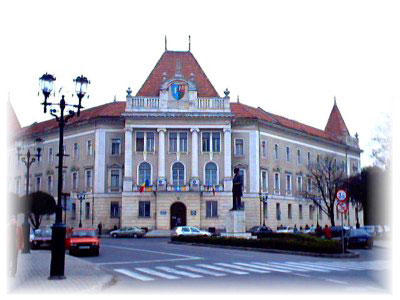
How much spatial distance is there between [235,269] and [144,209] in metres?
41.2

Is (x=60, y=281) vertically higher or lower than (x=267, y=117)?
lower

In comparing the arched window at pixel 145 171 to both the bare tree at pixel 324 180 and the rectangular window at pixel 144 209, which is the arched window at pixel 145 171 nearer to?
the rectangular window at pixel 144 209

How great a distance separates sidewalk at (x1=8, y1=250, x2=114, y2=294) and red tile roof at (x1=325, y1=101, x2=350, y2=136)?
242ft

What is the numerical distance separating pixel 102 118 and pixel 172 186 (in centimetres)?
1209

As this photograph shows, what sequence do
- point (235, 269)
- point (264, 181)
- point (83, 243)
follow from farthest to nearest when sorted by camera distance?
point (264, 181)
point (83, 243)
point (235, 269)

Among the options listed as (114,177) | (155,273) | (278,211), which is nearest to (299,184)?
(278,211)

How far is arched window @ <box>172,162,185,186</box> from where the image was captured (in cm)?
6184

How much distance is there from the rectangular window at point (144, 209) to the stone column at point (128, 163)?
2065 millimetres

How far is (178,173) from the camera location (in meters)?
62.0

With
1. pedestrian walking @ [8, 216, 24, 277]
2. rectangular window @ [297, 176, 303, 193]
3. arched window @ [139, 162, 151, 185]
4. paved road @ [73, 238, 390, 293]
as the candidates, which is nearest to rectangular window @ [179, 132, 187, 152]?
arched window @ [139, 162, 151, 185]

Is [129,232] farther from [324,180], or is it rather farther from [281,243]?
[281,243]

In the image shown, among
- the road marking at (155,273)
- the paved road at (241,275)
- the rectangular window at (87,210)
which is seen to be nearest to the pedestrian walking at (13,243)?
the paved road at (241,275)

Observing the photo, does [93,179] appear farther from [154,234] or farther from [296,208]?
[296,208]

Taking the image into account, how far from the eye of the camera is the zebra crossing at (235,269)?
61.4ft
